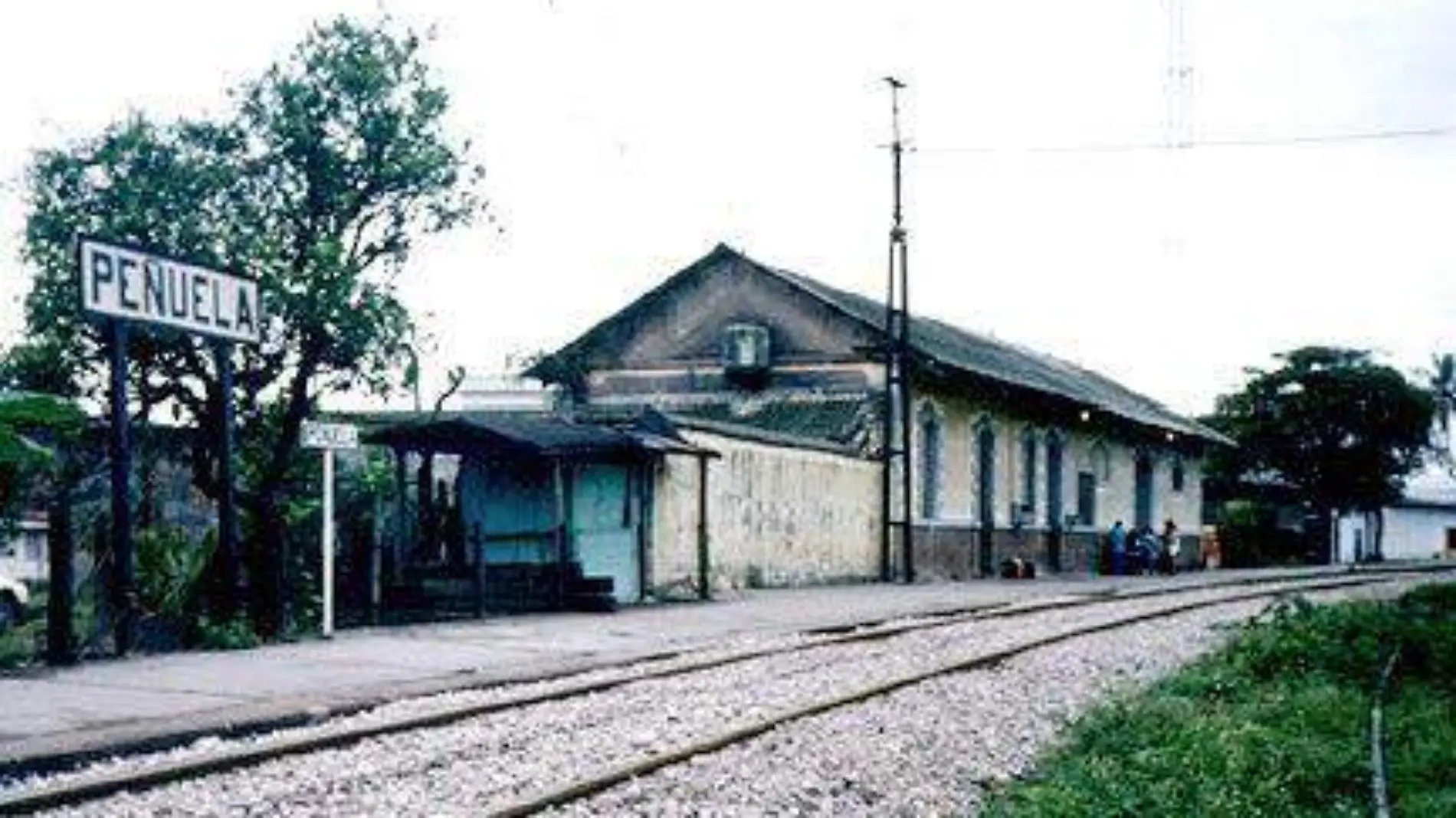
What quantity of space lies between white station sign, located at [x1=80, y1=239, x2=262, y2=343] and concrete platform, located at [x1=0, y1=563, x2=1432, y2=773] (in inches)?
110

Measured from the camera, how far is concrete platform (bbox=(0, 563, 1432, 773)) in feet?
27.8

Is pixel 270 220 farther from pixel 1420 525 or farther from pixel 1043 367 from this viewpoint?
pixel 1420 525

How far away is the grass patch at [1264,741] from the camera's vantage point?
7.08 metres

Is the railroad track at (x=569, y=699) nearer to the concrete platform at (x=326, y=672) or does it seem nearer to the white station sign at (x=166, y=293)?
the concrete platform at (x=326, y=672)

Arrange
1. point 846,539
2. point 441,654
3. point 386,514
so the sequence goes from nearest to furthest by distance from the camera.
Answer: point 441,654 → point 386,514 → point 846,539

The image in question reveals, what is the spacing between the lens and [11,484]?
13305mm

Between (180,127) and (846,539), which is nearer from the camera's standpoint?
(180,127)

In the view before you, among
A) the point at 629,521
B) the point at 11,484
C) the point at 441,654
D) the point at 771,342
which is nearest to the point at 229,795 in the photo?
the point at 441,654

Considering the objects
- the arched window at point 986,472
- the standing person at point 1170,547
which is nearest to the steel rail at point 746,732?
the arched window at point 986,472

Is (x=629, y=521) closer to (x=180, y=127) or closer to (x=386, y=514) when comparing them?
(x=386, y=514)

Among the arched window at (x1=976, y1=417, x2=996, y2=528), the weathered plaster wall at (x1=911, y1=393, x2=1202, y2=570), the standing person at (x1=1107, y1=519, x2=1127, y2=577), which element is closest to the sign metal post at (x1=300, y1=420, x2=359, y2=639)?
the weathered plaster wall at (x1=911, y1=393, x2=1202, y2=570)

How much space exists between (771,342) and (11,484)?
1954cm

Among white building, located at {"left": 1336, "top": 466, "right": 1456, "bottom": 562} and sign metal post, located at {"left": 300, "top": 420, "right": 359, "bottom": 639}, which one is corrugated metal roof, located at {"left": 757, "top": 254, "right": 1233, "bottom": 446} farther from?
white building, located at {"left": 1336, "top": 466, "right": 1456, "bottom": 562}

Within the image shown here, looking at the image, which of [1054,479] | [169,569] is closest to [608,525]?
[169,569]
